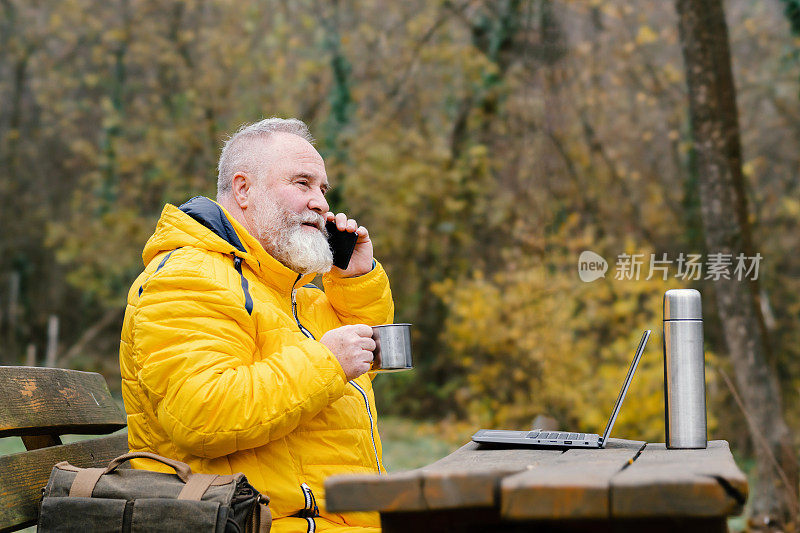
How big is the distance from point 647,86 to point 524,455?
9444mm

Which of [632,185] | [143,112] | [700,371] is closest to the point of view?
[700,371]

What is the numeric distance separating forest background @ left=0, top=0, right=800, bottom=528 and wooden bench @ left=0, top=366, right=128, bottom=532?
5333 mm

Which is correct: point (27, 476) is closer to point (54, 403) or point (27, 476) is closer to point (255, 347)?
point (54, 403)

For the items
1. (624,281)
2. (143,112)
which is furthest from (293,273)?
(143,112)

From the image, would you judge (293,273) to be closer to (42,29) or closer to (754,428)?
(754,428)

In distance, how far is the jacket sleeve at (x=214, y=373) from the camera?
196 cm

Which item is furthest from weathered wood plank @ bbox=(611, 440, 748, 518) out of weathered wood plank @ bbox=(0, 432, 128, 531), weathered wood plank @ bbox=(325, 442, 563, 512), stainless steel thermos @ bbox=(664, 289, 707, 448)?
weathered wood plank @ bbox=(0, 432, 128, 531)

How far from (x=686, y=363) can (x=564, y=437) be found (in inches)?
15.4

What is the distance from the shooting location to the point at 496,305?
9109mm

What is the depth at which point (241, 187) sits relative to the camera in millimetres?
2613

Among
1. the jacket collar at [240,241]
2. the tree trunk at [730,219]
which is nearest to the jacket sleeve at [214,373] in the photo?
the jacket collar at [240,241]

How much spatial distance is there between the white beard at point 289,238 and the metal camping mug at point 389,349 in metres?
0.41

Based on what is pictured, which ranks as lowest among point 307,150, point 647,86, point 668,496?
point 668,496

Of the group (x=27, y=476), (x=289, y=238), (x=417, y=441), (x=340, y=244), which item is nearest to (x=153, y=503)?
(x=27, y=476)
